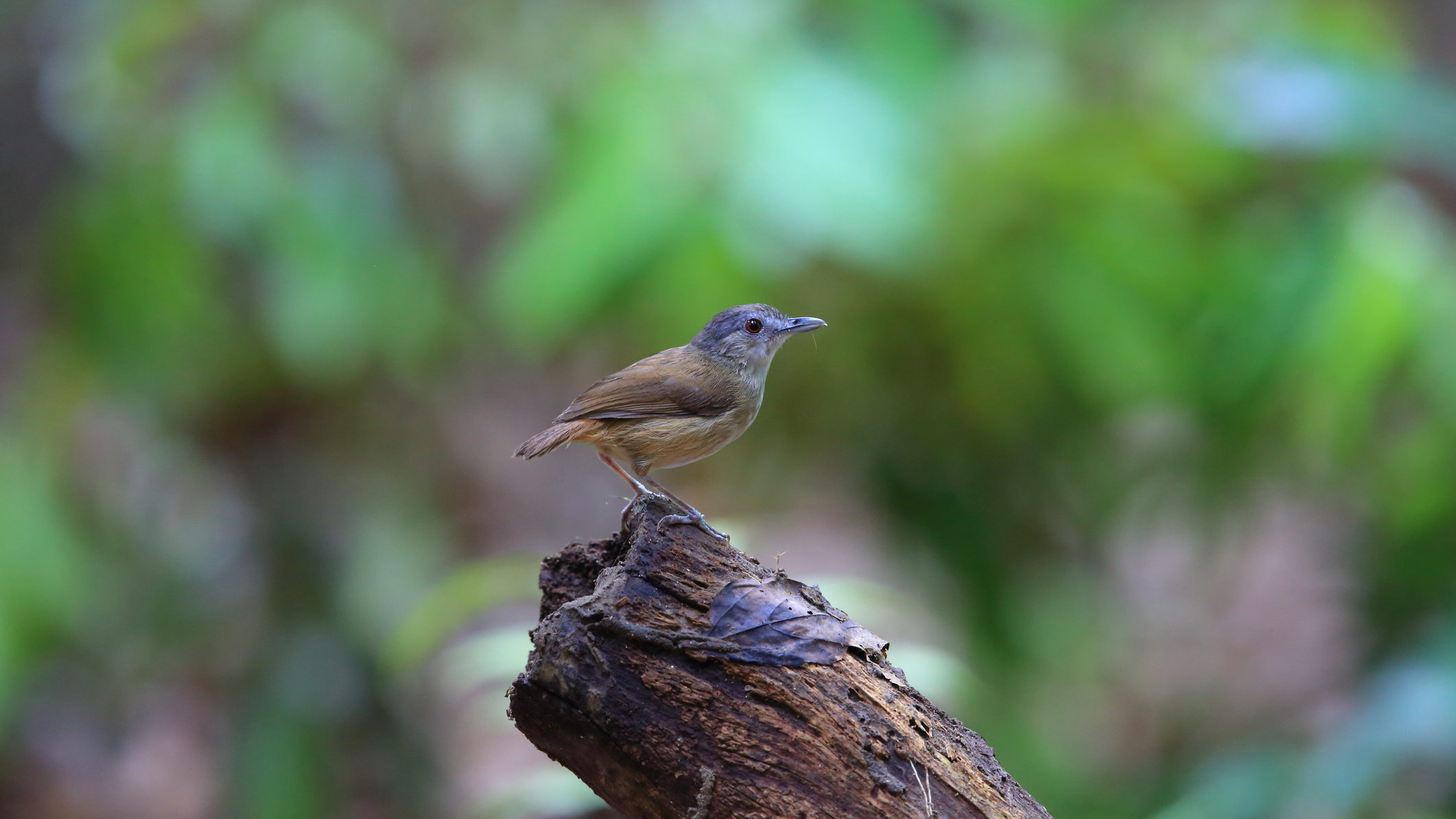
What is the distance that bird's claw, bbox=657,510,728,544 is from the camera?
2.14 m

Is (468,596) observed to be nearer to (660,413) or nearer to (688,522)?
(660,413)

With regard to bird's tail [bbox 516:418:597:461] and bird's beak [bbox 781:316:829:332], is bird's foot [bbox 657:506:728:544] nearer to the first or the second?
bird's tail [bbox 516:418:597:461]

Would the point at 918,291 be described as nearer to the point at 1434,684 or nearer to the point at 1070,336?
the point at 1070,336

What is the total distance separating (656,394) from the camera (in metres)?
2.90

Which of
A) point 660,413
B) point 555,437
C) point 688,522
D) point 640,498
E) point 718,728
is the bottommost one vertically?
point 718,728

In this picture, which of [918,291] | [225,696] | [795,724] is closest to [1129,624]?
[918,291]

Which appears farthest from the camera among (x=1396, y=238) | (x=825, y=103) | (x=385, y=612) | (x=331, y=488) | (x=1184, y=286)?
(x=331, y=488)

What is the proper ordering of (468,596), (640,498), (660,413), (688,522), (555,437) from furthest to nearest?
(468,596), (660,413), (555,437), (640,498), (688,522)

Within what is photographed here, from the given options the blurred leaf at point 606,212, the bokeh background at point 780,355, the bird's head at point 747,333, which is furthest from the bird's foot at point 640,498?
the blurred leaf at point 606,212

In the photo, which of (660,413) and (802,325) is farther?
(802,325)

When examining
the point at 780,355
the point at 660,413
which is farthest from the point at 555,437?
the point at 780,355

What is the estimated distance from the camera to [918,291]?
4.92 meters

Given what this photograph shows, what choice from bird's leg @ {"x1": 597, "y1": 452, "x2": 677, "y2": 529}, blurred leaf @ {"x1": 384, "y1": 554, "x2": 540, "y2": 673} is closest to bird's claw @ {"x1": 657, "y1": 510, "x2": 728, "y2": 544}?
bird's leg @ {"x1": 597, "y1": 452, "x2": 677, "y2": 529}

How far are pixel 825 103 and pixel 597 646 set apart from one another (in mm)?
2784
